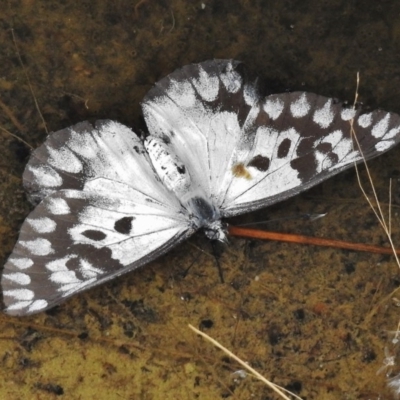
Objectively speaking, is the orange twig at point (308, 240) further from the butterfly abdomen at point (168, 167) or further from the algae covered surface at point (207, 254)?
the butterfly abdomen at point (168, 167)

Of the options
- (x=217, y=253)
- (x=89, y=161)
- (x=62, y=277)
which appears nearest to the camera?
(x=62, y=277)

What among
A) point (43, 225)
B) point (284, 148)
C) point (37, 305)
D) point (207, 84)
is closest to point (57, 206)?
point (43, 225)

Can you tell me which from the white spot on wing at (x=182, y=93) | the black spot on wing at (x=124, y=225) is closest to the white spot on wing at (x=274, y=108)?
the white spot on wing at (x=182, y=93)

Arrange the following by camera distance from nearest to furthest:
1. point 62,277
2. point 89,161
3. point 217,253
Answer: point 62,277 < point 89,161 < point 217,253

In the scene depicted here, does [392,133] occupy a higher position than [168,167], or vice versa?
[168,167]

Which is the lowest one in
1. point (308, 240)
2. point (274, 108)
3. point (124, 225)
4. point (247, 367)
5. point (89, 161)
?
point (247, 367)

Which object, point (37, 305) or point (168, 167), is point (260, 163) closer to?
point (168, 167)

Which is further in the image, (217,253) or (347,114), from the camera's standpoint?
(217,253)

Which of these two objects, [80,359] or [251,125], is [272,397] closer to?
[80,359]
